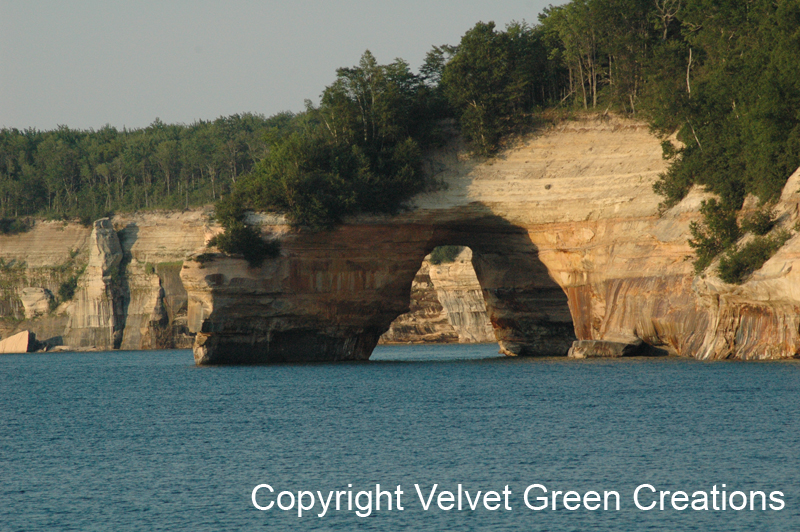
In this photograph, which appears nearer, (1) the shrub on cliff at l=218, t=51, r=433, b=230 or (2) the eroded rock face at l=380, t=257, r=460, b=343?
(1) the shrub on cliff at l=218, t=51, r=433, b=230

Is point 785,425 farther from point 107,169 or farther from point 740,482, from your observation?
point 107,169

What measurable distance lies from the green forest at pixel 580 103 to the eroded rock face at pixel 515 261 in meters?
1.85

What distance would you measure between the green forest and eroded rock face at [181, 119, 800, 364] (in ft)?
6.07

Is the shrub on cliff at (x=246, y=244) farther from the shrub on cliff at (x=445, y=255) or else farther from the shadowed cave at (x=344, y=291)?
the shrub on cliff at (x=445, y=255)

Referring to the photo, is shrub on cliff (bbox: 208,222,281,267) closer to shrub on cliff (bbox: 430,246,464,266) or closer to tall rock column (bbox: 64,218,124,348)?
shrub on cliff (bbox: 430,246,464,266)

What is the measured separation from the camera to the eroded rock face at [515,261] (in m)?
56.8

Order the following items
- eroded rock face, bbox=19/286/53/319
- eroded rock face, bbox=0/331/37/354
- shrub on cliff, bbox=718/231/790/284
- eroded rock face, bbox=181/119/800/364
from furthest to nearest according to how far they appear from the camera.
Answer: eroded rock face, bbox=0/331/37/354 → eroded rock face, bbox=19/286/53/319 → eroded rock face, bbox=181/119/800/364 → shrub on cliff, bbox=718/231/790/284

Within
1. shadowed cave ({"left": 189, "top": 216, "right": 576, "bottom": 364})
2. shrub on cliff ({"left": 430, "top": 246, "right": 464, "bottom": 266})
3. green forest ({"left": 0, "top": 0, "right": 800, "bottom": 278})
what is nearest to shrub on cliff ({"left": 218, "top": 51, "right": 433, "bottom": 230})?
green forest ({"left": 0, "top": 0, "right": 800, "bottom": 278})

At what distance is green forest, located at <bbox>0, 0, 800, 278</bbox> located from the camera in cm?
5084

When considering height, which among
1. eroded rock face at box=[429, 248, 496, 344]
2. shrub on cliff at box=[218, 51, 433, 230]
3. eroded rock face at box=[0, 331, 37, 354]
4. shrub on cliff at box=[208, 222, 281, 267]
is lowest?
eroded rock face at box=[0, 331, 37, 354]

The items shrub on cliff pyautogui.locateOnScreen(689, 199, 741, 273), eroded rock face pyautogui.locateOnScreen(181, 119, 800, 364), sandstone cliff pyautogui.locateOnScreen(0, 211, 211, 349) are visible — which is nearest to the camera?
shrub on cliff pyautogui.locateOnScreen(689, 199, 741, 273)

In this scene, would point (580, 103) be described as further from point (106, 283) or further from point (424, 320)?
point (106, 283)

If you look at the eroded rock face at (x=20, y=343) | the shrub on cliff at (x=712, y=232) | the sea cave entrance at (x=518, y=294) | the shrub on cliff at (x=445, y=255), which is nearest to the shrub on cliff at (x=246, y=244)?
the sea cave entrance at (x=518, y=294)

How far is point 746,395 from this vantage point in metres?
36.2
